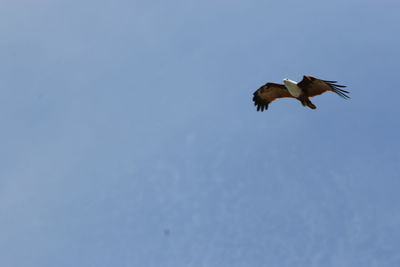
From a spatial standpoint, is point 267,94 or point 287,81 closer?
point 287,81

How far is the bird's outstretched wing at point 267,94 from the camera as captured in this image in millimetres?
55031

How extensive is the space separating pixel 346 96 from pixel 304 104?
12.6ft

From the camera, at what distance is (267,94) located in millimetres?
56031

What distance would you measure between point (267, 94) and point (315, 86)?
18.1ft

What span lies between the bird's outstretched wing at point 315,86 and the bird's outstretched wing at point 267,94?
317cm

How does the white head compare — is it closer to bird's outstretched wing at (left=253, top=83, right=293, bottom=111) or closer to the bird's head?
the bird's head

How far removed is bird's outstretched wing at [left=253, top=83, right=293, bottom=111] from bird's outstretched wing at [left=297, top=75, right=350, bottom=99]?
10.4 ft

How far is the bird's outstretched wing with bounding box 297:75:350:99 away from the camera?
5038 centimetres

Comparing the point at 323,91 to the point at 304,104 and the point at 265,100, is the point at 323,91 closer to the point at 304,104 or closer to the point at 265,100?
the point at 304,104

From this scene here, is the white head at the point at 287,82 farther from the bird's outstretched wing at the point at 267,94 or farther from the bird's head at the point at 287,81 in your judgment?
the bird's outstretched wing at the point at 267,94

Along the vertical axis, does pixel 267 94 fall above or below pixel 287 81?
above

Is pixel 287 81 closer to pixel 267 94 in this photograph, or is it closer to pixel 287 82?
pixel 287 82

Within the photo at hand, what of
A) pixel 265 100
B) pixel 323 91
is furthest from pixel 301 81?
pixel 265 100

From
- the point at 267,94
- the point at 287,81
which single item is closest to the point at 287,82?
the point at 287,81
